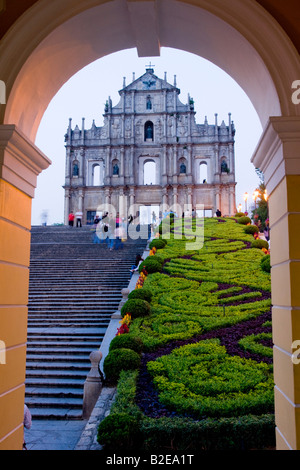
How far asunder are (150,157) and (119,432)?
36085mm

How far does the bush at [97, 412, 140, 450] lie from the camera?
4742mm

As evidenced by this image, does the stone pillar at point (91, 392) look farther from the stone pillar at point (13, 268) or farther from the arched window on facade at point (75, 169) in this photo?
the arched window on facade at point (75, 169)

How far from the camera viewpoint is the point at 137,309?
10062 mm

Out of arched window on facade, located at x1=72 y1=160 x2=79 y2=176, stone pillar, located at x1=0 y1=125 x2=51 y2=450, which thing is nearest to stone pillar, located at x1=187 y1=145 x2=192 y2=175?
arched window on facade, located at x1=72 y1=160 x2=79 y2=176

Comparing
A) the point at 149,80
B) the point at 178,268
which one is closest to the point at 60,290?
the point at 178,268

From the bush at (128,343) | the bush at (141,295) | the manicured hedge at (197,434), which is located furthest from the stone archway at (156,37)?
the bush at (141,295)

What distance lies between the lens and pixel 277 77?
3443 mm

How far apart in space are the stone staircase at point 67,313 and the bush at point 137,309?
992 millimetres

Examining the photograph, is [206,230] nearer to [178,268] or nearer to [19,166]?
[178,268]

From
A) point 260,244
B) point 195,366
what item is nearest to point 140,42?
point 195,366

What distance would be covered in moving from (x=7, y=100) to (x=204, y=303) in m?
8.28

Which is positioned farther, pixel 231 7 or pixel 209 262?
pixel 209 262

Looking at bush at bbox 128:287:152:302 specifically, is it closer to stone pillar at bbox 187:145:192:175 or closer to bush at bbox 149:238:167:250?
bush at bbox 149:238:167:250

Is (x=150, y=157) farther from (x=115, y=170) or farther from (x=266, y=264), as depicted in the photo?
(x=266, y=264)
